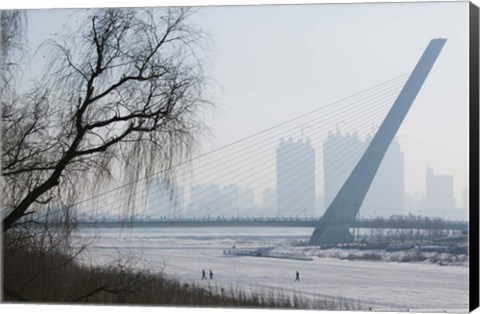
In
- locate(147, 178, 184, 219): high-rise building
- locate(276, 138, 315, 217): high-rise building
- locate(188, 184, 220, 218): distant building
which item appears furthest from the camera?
locate(147, 178, 184, 219): high-rise building

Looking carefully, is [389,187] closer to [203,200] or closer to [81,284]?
[203,200]

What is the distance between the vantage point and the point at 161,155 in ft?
34.0

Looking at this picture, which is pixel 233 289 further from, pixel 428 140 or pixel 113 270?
pixel 428 140

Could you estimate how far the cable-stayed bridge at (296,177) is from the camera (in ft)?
32.2

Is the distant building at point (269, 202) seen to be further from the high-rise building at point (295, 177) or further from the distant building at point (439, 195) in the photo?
the distant building at point (439, 195)

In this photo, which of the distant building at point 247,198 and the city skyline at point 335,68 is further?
the distant building at point 247,198

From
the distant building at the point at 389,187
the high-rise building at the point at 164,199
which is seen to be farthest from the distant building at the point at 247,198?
the distant building at the point at 389,187

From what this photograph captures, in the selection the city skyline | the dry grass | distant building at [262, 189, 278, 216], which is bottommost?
the dry grass

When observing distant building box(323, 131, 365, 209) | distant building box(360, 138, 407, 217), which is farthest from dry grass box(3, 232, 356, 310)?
distant building box(360, 138, 407, 217)

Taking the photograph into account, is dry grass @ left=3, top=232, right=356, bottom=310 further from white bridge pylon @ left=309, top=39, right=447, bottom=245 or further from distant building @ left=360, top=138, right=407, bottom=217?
distant building @ left=360, top=138, right=407, bottom=217

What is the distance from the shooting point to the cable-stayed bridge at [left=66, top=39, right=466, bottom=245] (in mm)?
9828

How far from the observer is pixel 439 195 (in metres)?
9.65

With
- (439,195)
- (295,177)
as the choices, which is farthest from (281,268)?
(439,195)

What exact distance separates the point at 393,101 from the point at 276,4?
118cm
